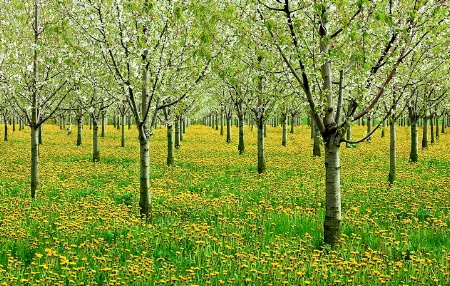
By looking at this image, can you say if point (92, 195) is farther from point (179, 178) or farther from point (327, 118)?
point (327, 118)

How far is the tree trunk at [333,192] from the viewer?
24.9ft

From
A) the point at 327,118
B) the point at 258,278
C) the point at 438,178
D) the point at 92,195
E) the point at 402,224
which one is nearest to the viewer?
the point at 258,278

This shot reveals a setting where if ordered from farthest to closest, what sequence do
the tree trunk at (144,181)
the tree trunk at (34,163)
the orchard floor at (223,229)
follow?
the tree trunk at (34,163)
the tree trunk at (144,181)
the orchard floor at (223,229)

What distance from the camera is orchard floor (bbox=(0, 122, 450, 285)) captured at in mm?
6344

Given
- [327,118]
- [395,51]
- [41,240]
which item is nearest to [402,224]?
[327,118]

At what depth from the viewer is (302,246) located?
7805 mm

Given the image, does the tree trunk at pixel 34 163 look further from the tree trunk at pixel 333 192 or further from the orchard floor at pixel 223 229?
the tree trunk at pixel 333 192

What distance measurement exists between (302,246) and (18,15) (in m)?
10.6

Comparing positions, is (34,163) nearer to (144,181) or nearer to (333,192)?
(144,181)

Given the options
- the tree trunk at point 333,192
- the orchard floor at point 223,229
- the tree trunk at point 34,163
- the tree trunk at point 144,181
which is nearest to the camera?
the orchard floor at point 223,229

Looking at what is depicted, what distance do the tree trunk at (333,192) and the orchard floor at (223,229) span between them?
280mm

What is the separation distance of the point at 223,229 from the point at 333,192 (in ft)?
8.32

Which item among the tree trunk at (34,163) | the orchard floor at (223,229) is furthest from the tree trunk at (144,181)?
the tree trunk at (34,163)

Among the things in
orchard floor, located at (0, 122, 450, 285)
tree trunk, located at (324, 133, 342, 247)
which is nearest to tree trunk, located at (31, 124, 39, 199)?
orchard floor, located at (0, 122, 450, 285)
